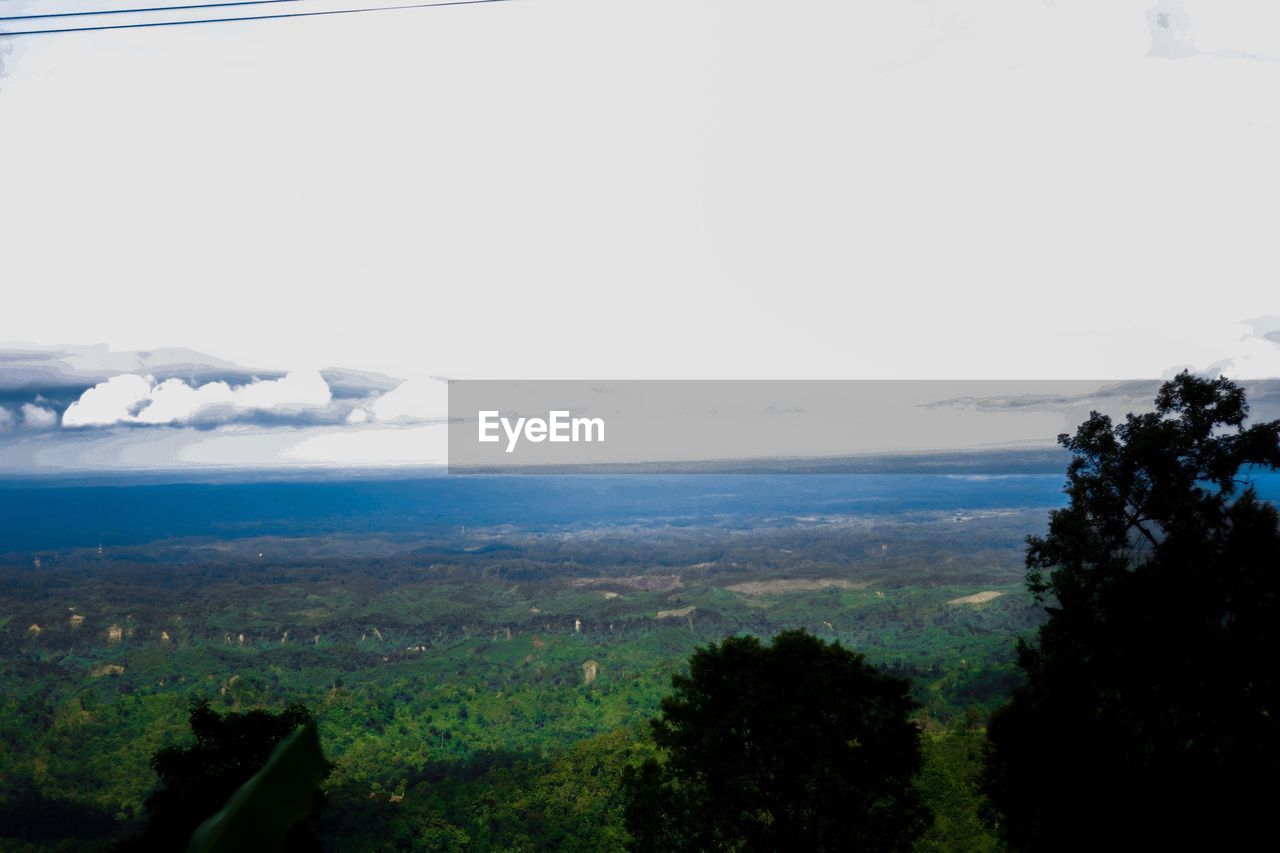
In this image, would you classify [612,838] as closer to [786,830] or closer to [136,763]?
[786,830]

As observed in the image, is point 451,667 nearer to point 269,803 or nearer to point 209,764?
point 209,764

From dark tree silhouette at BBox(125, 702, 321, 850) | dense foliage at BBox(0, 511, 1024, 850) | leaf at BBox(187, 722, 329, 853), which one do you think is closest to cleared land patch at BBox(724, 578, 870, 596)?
dense foliage at BBox(0, 511, 1024, 850)

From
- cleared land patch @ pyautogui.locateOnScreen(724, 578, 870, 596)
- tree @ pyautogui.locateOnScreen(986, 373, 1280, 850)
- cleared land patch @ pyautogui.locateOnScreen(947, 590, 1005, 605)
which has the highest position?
tree @ pyautogui.locateOnScreen(986, 373, 1280, 850)

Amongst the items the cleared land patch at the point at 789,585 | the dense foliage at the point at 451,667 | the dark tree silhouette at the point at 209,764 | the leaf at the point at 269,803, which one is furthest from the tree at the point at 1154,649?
the cleared land patch at the point at 789,585

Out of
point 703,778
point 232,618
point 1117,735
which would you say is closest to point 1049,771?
point 1117,735

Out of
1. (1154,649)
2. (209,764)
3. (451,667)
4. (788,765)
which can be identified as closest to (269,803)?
(1154,649)

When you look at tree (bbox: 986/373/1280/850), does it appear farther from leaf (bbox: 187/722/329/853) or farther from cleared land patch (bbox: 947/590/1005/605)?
cleared land patch (bbox: 947/590/1005/605)
